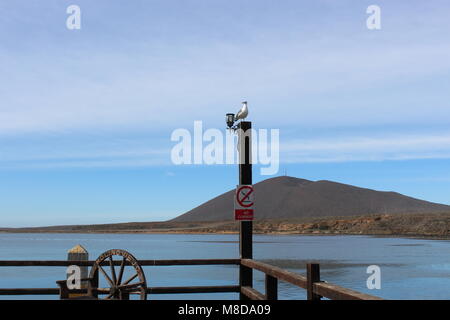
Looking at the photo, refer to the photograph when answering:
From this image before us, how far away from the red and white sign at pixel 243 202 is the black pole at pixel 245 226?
6.2 inches

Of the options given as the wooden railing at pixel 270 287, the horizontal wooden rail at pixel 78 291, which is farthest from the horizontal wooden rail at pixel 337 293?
the horizontal wooden rail at pixel 78 291

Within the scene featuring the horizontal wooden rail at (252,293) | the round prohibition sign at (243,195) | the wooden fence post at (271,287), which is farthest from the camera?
the round prohibition sign at (243,195)

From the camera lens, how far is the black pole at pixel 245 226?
11.6 meters

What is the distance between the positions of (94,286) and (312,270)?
4.06 meters

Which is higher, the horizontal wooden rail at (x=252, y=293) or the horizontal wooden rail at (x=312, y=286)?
the horizontal wooden rail at (x=312, y=286)

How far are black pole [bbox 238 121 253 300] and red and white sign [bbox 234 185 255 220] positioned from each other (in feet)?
0.51

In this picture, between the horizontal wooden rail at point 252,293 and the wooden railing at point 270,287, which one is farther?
the horizontal wooden rail at point 252,293

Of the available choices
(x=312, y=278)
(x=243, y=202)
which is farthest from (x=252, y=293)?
(x=312, y=278)

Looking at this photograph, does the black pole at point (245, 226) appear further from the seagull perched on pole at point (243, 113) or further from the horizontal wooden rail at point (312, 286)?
the horizontal wooden rail at point (312, 286)

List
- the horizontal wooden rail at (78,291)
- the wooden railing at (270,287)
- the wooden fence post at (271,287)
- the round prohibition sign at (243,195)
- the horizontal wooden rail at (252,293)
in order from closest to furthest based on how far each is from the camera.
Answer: the wooden railing at (270,287), the wooden fence post at (271,287), the horizontal wooden rail at (252,293), the horizontal wooden rail at (78,291), the round prohibition sign at (243,195)

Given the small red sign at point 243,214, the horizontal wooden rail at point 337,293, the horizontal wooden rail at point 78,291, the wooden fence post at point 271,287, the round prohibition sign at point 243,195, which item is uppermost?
the round prohibition sign at point 243,195

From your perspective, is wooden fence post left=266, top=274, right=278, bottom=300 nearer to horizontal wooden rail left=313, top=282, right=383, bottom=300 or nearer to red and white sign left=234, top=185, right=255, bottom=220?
red and white sign left=234, top=185, right=255, bottom=220

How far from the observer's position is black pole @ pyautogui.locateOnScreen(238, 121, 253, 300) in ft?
38.2
